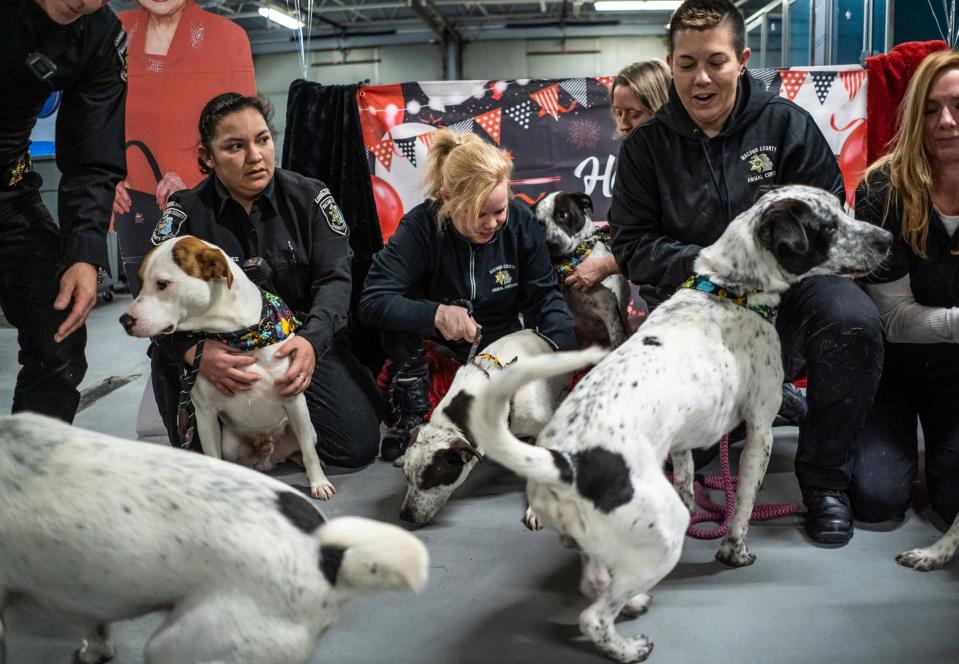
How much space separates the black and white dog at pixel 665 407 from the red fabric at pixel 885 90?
218cm

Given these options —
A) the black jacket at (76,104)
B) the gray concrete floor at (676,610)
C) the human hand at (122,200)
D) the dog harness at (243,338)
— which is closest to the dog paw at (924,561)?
the gray concrete floor at (676,610)

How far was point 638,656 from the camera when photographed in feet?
5.87

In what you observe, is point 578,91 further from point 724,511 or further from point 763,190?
point 724,511

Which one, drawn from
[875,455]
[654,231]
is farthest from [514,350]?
[875,455]

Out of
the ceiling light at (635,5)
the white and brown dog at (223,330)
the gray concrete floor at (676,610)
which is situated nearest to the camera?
the gray concrete floor at (676,610)

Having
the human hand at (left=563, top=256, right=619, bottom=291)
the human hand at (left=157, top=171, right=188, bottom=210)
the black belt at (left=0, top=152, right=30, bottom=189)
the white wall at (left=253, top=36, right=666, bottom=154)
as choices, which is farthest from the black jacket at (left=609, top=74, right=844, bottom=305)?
the white wall at (left=253, top=36, right=666, bottom=154)

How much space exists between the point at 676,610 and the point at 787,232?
1.11 meters

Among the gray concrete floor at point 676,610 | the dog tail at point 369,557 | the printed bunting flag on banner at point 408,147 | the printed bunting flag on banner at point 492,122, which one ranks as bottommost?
the gray concrete floor at point 676,610

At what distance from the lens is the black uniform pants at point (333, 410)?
3.13 metres

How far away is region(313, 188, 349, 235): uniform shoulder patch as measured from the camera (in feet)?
10.5

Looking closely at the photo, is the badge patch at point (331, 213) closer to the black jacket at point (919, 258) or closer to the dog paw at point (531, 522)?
the dog paw at point (531, 522)

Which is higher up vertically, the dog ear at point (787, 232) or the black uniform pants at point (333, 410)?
the dog ear at point (787, 232)

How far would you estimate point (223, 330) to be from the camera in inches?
105

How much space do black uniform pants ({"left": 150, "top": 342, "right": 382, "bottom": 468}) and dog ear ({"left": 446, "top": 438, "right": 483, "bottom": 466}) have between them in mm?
761
